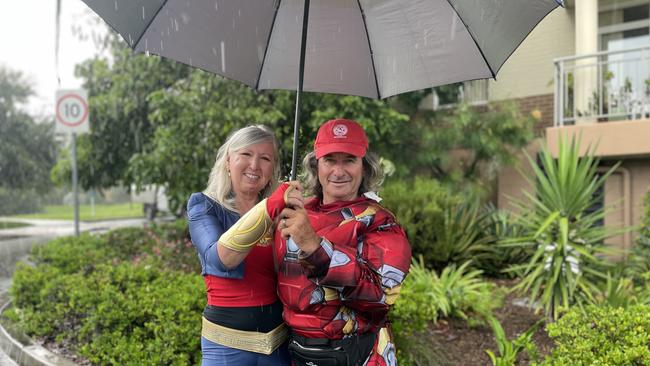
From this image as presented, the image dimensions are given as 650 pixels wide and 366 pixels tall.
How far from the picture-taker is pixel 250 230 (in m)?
1.88

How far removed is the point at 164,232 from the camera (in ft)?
34.7

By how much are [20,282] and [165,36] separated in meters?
4.36

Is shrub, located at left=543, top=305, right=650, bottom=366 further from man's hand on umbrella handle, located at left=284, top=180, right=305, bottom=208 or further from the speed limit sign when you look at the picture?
the speed limit sign

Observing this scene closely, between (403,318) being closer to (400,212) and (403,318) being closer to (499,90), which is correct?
(400,212)

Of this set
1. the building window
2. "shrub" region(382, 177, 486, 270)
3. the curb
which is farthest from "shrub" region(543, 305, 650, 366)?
the building window

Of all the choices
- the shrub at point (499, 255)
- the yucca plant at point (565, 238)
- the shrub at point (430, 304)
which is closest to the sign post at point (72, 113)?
the shrub at point (430, 304)

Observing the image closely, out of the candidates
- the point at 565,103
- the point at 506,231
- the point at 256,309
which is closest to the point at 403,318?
the point at 256,309

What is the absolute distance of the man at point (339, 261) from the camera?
6.12 feet

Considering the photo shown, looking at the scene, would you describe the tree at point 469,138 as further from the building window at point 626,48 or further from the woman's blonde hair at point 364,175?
the woman's blonde hair at point 364,175

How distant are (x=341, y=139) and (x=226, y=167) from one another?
0.56 meters

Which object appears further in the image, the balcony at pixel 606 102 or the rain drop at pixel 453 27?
the balcony at pixel 606 102

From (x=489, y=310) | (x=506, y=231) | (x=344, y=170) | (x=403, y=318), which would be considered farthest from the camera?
(x=506, y=231)

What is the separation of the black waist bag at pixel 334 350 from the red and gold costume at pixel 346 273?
25 mm

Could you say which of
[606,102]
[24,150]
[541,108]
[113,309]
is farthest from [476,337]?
[24,150]
